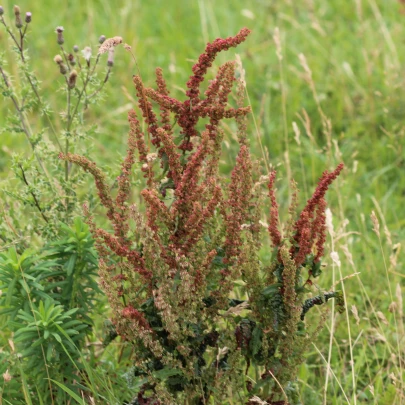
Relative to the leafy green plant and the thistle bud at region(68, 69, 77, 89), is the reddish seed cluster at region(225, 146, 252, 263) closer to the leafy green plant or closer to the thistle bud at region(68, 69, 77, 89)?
the leafy green plant

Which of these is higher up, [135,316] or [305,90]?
[305,90]

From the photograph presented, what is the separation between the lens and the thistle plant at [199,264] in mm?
2223

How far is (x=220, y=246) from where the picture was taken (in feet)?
7.85

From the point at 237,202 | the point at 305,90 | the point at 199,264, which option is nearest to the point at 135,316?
the point at 199,264

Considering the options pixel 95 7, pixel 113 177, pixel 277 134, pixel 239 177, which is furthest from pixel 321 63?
pixel 239 177

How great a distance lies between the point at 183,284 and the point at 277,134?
310 cm

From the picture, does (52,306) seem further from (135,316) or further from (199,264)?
(199,264)

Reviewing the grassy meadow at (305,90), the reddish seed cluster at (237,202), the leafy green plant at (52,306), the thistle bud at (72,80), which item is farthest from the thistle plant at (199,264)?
the grassy meadow at (305,90)

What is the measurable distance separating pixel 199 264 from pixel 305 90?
3489mm

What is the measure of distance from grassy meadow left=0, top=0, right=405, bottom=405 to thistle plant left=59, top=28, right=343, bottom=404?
36.1 inches

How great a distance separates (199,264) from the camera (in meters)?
2.30

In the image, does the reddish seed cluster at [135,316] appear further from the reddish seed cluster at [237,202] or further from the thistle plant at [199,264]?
the reddish seed cluster at [237,202]

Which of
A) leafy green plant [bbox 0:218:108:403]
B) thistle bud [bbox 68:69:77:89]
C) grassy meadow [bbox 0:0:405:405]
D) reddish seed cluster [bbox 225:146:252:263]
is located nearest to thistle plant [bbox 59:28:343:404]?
reddish seed cluster [bbox 225:146:252:263]

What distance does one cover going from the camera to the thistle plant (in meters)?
2.22
